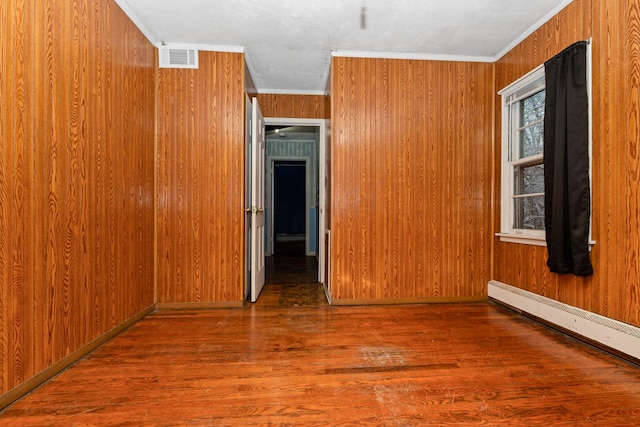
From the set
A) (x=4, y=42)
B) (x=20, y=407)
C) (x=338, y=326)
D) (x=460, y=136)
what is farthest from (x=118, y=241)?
(x=460, y=136)

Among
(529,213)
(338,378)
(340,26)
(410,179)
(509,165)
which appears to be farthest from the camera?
(410,179)

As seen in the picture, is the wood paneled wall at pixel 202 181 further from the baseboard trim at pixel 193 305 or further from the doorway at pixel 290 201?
the doorway at pixel 290 201

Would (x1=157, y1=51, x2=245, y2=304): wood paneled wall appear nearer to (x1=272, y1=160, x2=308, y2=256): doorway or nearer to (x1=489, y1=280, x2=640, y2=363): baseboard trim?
(x1=489, y1=280, x2=640, y2=363): baseboard trim

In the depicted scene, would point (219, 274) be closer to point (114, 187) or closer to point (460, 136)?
point (114, 187)

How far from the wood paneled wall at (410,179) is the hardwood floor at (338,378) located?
588 mm

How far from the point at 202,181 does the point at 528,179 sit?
10.0 feet

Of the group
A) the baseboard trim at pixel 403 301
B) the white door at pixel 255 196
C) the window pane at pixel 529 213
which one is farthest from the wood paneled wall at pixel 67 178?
the window pane at pixel 529 213

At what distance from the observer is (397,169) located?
10.1 ft

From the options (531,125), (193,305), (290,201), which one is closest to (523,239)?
(531,125)

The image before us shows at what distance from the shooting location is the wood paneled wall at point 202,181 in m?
2.90

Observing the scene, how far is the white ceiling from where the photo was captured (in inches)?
93.0

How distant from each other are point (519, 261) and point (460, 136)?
1.32 m

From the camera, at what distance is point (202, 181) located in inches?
115

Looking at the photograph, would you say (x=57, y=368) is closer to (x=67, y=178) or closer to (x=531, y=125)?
(x=67, y=178)
